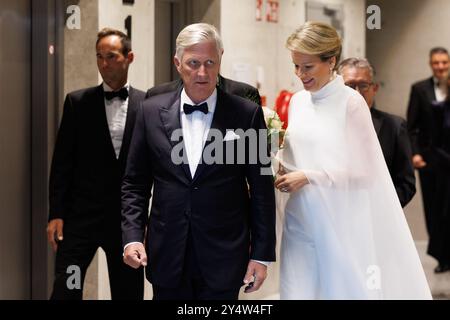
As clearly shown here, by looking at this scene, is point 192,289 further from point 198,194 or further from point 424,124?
point 424,124

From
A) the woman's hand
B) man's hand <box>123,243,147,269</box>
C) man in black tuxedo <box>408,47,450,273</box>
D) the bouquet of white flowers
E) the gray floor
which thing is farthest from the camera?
man in black tuxedo <box>408,47,450,273</box>

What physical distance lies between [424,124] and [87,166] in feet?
16.2

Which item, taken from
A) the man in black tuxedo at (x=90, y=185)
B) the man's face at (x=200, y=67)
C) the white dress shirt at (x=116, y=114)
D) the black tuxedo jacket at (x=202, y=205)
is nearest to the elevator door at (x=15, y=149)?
the man in black tuxedo at (x=90, y=185)

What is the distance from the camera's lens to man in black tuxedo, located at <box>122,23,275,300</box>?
140 inches

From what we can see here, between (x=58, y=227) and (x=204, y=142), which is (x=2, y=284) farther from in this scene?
(x=204, y=142)

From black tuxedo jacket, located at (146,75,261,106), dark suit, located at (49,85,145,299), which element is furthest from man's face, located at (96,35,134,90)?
black tuxedo jacket, located at (146,75,261,106)

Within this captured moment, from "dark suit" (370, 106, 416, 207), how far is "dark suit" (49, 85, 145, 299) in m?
1.28

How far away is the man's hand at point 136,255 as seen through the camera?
3.52 metres

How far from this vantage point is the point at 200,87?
358 centimetres

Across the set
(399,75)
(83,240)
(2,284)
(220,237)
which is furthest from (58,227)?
(399,75)

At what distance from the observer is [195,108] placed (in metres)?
3.61

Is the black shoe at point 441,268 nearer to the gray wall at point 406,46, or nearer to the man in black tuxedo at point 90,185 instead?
the gray wall at point 406,46

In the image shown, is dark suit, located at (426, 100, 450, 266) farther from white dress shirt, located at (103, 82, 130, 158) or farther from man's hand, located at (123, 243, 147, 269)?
man's hand, located at (123, 243, 147, 269)

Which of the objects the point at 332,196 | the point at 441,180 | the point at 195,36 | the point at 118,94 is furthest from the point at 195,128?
the point at 441,180
